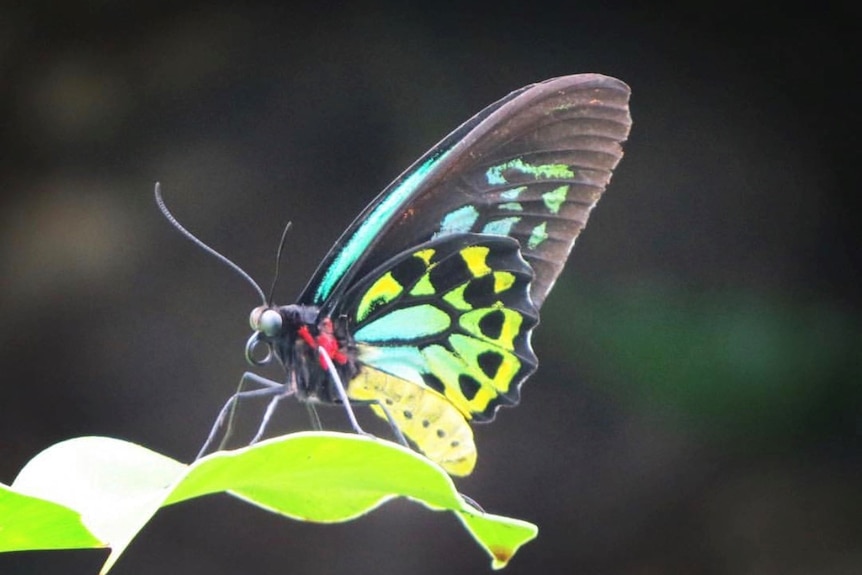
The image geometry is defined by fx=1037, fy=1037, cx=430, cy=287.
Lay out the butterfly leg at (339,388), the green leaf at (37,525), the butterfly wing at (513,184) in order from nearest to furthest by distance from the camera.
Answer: the green leaf at (37,525)
the butterfly leg at (339,388)
the butterfly wing at (513,184)

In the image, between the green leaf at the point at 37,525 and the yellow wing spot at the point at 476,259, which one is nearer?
the green leaf at the point at 37,525

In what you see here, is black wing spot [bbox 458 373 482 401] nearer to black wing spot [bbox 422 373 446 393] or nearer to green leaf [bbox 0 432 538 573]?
black wing spot [bbox 422 373 446 393]

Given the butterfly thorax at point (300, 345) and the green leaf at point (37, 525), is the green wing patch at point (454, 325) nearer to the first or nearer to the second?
the butterfly thorax at point (300, 345)

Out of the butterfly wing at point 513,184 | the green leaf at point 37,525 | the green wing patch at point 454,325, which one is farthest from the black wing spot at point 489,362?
the green leaf at point 37,525

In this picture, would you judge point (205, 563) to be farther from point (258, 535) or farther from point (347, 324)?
point (347, 324)

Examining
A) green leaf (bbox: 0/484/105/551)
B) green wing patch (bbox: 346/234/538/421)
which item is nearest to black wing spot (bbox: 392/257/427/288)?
green wing patch (bbox: 346/234/538/421)

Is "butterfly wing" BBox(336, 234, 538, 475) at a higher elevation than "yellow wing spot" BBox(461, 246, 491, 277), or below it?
below

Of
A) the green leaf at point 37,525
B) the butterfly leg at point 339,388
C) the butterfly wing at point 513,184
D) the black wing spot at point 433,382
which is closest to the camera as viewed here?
→ the green leaf at point 37,525

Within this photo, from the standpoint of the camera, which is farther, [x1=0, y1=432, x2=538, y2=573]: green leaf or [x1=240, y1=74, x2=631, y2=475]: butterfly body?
[x1=240, y1=74, x2=631, y2=475]: butterfly body
